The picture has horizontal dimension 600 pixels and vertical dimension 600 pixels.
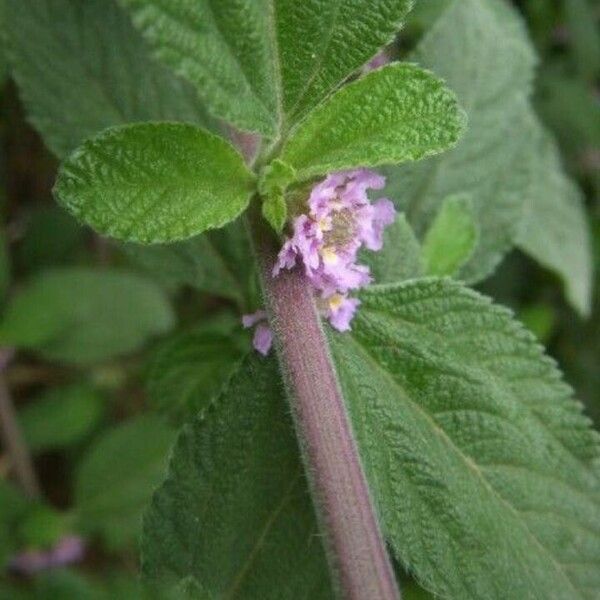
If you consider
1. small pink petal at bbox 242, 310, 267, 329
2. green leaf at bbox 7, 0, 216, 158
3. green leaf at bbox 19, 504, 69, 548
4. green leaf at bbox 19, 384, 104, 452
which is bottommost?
green leaf at bbox 19, 504, 69, 548

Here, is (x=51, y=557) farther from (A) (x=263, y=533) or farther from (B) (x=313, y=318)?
(B) (x=313, y=318)

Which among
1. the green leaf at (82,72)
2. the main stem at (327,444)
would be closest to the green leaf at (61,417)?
the green leaf at (82,72)

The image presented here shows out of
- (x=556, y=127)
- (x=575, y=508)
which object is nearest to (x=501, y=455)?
(x=575, y=508)

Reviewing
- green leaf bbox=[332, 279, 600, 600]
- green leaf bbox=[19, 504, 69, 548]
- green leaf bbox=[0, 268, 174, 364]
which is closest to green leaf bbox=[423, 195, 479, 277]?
green leaf bbox=[332, 279, 600, 600]

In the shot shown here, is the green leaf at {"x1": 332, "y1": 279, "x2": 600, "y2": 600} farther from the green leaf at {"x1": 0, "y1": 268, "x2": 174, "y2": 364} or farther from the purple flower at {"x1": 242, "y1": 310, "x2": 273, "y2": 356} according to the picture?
the green leaf at {"x1": 0, "y1": 268, "x2": 174, "y2": 364}

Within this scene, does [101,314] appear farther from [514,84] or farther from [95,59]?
[514,84]

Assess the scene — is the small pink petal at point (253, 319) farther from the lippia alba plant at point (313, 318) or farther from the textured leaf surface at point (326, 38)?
the textured leaf surface at point (326, 38)
